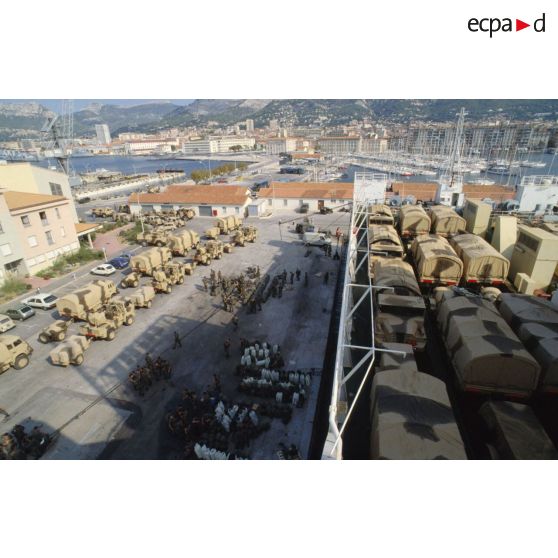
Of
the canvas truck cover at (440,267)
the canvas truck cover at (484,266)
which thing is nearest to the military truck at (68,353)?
the canvas truck cover at (440,267)

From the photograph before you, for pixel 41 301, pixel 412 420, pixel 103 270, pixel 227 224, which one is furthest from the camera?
pixel 227 224

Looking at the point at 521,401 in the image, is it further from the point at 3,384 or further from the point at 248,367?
the point at 3,384

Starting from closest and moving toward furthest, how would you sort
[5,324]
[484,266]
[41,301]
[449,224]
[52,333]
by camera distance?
[484,266], [52,333], [5,324], [41,301], [449,224]

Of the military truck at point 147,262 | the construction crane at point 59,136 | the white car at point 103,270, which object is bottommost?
the white car at point 103,270

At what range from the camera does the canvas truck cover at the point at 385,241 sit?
21.2 metres

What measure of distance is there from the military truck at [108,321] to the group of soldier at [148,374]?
155 inches

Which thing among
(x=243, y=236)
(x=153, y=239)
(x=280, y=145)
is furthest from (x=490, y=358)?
(x=280, y=145)

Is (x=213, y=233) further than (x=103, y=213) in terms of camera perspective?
No

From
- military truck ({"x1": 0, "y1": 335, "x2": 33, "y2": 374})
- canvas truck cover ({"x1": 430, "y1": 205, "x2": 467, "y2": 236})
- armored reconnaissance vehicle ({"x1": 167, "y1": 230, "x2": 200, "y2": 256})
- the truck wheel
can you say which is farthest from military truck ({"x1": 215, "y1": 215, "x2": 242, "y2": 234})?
the truck wheel

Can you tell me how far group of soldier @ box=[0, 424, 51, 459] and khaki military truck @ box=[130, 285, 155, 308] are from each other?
33.8ft

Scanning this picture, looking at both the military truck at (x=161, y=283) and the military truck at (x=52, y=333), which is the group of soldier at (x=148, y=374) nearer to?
the military truck at (x=52, y=333)

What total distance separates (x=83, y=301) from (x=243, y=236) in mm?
18444

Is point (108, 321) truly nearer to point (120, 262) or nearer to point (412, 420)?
point (120, 262)

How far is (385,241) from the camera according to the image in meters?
22.3
